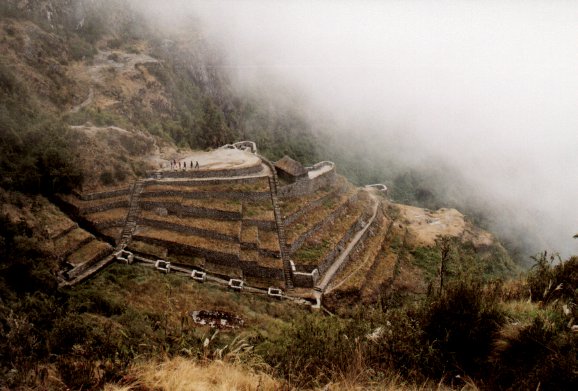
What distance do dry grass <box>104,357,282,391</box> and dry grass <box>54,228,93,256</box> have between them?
18.5 meters

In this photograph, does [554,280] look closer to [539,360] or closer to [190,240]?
[539,360]

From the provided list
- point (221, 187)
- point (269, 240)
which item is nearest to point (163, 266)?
point (269, 240)

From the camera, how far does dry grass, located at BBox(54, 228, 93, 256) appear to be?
2084cm

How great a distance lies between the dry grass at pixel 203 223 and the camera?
1038 inches

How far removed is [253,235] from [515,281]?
64.1ft

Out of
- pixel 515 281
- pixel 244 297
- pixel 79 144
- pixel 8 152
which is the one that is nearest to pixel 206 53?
pixel 79 144

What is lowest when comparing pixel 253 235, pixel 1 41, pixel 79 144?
pixel 253 235

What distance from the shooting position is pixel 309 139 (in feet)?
247

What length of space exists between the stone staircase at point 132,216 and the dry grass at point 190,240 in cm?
68

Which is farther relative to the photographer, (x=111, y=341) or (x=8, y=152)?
(x=8, y=152)

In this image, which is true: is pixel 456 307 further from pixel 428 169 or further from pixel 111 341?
pixel 428 169

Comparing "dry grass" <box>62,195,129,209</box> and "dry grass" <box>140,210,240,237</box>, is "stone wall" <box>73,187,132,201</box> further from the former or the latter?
"dry grass" <box>140,210,240,237</box>

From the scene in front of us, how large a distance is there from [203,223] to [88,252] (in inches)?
295

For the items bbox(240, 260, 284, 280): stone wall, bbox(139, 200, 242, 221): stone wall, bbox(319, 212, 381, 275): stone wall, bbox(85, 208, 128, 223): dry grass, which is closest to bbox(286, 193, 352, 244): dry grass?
bbox(240, 260, 284, 280): stone wall
